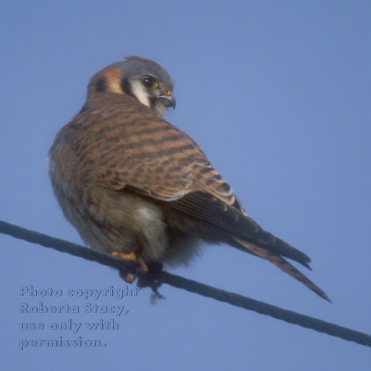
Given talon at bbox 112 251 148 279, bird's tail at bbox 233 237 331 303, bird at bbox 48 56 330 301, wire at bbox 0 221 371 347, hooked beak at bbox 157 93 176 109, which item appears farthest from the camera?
hooked beak at bbox 157 93 176 109

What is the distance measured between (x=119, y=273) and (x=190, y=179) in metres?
0.73

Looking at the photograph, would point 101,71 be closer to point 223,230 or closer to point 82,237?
point 82,237

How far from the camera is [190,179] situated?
12.5 feet

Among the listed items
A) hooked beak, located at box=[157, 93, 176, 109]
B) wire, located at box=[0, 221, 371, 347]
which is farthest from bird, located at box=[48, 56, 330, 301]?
hooked beak, located at box=[157, 93, 176, 109]

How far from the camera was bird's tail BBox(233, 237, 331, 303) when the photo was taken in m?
3.19

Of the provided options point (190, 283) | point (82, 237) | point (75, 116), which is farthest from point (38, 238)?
point (75, 116)

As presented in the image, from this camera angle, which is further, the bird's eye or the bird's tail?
the bird's eye

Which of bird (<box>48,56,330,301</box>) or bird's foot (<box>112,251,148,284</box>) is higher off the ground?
bird (<box>48,56,330,301</box>)

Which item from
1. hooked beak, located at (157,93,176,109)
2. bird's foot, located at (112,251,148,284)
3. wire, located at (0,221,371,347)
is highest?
hooked beak, located at (157,93,176,109)

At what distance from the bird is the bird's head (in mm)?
1141

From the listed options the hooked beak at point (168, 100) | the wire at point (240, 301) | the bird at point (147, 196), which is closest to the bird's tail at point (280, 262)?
the bird at point (147, 196)

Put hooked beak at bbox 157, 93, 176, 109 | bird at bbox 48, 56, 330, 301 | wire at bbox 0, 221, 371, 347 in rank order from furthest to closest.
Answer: hooked beak at bbox 157, 93, 176, 109 → bird at bbox 48, 56, 330, 301 → wire at bbox 0, 221, 371, 347

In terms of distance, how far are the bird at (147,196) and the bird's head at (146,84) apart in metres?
1.14

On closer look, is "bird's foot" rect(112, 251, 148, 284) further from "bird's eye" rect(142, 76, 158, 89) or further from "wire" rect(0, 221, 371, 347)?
"bird's eye" rect(142, 76, 158, 89)
